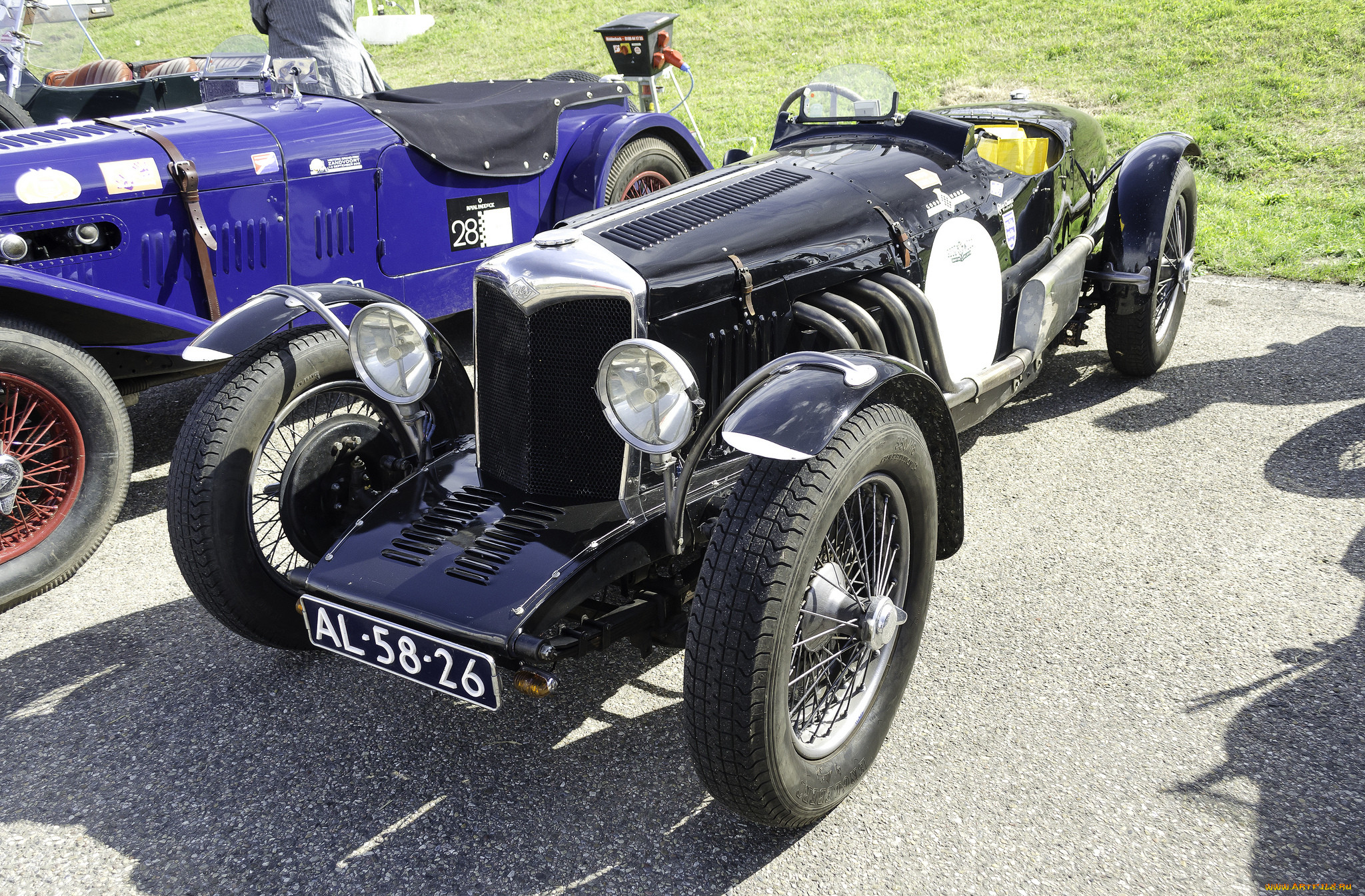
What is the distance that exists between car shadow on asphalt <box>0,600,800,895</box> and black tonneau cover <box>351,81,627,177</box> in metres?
2.63

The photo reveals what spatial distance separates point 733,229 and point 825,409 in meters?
1.01

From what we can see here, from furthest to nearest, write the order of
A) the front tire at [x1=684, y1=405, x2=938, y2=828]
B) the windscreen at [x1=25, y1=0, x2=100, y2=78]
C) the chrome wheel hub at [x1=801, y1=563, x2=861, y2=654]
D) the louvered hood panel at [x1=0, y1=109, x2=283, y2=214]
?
the windscreen at [x1=25, y1=0, x2=100, y2=78]
the louvered hood panel at [x1=0, y1=109, x2=283, y2=214]
the chrome wheel hub at [x1=801, y1=563, x2=861, y2=654]
the front tire at [x1=684, y1=405, x2=938, y2=828]

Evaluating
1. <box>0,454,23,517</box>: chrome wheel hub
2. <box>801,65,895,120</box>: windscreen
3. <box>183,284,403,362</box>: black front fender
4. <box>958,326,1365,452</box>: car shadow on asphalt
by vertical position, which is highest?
<box>801,65,895,120</box>: windscreen

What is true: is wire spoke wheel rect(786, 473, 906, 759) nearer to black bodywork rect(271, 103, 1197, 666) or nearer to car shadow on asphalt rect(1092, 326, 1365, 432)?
black bodywork rect(271, 103, 1197, 666)

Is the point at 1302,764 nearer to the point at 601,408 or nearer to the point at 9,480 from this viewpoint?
the point at 601,408

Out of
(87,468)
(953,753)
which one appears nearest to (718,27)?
(87,468)

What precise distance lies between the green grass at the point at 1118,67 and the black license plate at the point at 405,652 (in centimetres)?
605

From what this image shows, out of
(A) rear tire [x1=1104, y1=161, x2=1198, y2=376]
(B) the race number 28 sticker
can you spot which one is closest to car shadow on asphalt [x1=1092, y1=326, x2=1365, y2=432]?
(A) rear tire [x1=1104, y1=161, x2=1198, y2=376]

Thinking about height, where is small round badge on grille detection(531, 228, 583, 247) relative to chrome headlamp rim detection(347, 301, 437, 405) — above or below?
above

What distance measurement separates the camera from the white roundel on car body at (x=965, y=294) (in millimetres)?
3504

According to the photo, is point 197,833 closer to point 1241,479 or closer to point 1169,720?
point 1169,720

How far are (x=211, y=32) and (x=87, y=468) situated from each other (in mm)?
19120

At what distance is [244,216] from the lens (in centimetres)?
428

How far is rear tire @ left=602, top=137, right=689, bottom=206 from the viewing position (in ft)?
18.2
